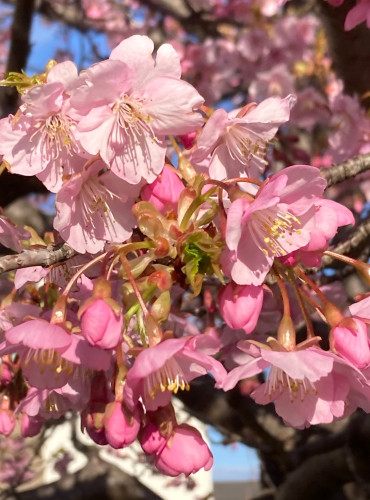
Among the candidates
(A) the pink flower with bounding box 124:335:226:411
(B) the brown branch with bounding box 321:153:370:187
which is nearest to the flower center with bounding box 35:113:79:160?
(A) the pink flower with bounding box 124:335:226:411

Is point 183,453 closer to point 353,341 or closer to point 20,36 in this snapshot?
point 353,341

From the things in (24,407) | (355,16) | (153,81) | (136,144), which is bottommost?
(24,407)

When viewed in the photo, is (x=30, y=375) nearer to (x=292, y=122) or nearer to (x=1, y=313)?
(x=1, y=313)

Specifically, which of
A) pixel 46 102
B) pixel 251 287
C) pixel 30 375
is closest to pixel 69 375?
pixel 30 375

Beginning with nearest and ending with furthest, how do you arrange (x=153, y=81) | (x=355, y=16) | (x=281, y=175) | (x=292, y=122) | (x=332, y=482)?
(x=281, y=175) → (x=153, y=81) → (x=355, y=16) → (x=332, y=482) → (x=292, y=122)

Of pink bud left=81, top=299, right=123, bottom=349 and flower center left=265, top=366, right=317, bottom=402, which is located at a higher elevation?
pink bud left=81, top=299, right=123, bottom=349

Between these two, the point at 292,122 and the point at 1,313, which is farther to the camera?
the point at 292,122

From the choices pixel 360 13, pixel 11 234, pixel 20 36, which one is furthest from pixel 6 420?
pixel 20 36

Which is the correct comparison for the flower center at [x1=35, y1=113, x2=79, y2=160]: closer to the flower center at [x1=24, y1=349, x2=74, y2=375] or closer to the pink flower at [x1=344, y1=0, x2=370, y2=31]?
the flower center at [x1=24, y1=349, x2=74, y2=375]
